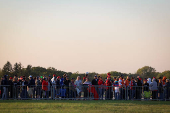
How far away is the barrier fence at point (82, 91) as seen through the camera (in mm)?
25125

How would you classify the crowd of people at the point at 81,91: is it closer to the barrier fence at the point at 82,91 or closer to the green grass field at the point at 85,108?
the barrier fence at the point at 82,91

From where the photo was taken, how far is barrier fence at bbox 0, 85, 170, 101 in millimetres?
25125

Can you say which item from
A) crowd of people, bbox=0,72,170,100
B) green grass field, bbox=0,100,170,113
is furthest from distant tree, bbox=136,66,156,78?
green grass field, bbox=0,100,170,113

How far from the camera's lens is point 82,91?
25.5 meters

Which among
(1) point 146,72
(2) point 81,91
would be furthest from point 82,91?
(1) point 146,72

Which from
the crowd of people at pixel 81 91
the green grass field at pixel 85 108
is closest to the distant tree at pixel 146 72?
the crowd of people at pixel 81 91

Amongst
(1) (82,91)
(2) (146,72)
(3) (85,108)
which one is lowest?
(3) (85,108)

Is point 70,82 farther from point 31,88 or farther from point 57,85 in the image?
point 31,88

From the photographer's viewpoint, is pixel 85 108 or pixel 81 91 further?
pixel 81 91

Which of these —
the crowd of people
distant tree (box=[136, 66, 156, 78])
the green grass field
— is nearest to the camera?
the green grass field

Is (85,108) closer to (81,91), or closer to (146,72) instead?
(81,91)

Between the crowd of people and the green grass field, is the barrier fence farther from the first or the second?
the green grass field

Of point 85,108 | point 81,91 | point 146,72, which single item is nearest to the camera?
point 85,108

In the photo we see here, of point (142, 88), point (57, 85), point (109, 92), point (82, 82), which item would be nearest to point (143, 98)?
point (142, 88)
